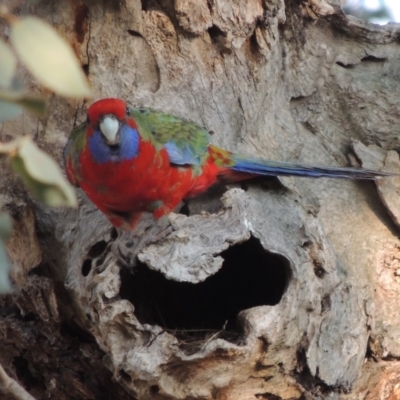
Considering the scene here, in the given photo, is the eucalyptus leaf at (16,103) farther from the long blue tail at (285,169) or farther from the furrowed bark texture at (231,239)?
the long blue tail at (285,169)

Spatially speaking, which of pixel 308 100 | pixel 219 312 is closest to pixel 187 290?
pixel 219 312

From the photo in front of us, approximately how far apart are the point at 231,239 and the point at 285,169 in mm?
568

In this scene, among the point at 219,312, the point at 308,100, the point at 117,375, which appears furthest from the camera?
the point at 308,100

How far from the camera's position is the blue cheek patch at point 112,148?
2.36 metres

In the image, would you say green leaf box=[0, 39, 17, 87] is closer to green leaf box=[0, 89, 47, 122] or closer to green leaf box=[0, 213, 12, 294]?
green leaf box=[0, 89, 47, 122]

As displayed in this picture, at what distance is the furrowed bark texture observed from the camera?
7.02 feet

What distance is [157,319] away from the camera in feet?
8.06

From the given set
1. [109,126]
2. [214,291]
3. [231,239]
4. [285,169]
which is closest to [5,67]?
[231,239]

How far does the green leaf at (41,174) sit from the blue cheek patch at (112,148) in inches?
67.5

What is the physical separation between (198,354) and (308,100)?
4.97 ft

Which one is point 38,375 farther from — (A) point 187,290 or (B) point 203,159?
(B) point 203,159

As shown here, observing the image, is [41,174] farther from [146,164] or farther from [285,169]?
[285,169]

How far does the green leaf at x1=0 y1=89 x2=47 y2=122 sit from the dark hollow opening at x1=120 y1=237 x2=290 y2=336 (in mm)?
1597

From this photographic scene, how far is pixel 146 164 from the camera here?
2.47m
